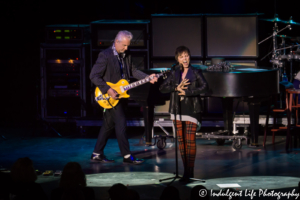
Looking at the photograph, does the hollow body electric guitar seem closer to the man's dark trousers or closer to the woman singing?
the man's dark trousers

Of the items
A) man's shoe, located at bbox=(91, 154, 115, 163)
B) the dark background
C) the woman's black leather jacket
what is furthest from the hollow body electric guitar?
the dark background

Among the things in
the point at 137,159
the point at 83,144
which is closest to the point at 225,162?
the point at 137,159

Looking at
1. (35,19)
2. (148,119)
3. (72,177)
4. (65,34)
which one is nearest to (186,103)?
(72,177)

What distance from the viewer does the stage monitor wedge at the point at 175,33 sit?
9992mm

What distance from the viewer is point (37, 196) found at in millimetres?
3229

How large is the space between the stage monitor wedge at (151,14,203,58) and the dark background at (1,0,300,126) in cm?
62

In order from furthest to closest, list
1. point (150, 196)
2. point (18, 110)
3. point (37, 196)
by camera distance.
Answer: point (18, 110), point (150, 196), point (37, 196)

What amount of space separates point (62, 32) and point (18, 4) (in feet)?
5.11

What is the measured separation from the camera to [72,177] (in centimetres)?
333

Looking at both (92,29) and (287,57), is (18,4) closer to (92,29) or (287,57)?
(92,29)

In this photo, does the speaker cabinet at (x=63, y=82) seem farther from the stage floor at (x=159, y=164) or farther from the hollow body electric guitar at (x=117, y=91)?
the hollow body electric guitar at (x=117, y=91)

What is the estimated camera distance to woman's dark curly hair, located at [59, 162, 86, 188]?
130 inches

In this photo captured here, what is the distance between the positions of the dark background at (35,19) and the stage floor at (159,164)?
247 centimetres

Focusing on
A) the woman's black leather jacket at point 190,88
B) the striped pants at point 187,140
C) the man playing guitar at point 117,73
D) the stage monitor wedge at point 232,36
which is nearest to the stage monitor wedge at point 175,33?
the stage monitor wedge at point 232,36
